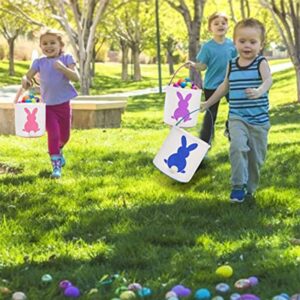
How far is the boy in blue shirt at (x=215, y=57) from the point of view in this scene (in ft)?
20.8

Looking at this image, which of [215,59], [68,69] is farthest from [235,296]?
[215,59]

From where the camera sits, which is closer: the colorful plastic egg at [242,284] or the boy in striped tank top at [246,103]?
the colorful plastic egg at [242,284]

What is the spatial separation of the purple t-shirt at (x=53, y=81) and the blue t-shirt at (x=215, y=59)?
1338mm

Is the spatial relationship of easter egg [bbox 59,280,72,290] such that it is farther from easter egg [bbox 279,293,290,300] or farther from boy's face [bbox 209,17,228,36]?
boy's face [bbox 209,17,228,36]

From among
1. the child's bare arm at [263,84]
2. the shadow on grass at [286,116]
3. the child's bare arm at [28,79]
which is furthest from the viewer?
the shadow on grass at [286,116]

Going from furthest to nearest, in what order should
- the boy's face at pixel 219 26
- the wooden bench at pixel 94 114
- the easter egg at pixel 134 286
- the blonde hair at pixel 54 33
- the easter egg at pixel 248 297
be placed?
the wooden bench at pixel 94 114, the boy's face at pixel 219 26, the blonde hair at pixel 54 33, the easter egg at pixel 134 286, the easter egg at pixel 248 297

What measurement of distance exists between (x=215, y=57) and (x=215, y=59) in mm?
22

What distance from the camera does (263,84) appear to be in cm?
470

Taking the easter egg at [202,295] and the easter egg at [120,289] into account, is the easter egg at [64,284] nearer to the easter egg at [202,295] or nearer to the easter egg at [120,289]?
the easter egg at [120,289]

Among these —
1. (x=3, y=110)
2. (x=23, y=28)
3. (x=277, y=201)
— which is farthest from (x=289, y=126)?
(x=23, y=28)

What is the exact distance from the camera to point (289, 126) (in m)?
11.0

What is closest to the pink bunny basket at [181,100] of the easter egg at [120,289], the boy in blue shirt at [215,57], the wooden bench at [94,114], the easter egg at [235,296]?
the boy in blue shirt at [215,57]

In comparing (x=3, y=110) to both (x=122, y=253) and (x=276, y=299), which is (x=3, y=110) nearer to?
(x=122, y=253)

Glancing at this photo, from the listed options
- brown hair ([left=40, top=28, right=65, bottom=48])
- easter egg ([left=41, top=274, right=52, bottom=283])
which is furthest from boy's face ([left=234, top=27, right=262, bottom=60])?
easter egg ([left=41, top=274, right=52, bottom=283])
